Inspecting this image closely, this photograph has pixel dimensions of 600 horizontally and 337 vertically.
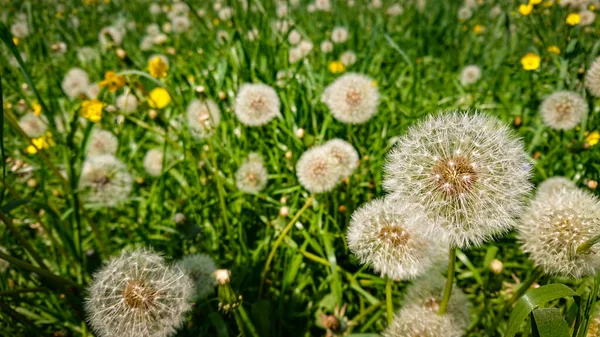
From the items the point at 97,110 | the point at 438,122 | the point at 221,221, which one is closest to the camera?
the point at 438,122

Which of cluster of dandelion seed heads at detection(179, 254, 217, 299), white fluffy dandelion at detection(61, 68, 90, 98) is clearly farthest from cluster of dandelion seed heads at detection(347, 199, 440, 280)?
white fluffy dandelion at detection(61, 68, 90, 98)

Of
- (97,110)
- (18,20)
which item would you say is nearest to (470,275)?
(97,110)

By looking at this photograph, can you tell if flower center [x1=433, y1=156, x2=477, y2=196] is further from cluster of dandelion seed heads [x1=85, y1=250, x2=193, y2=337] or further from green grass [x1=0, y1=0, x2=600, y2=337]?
cluster of dandelion seed heads [x1=85, y1=250, x2=193, y2=337]

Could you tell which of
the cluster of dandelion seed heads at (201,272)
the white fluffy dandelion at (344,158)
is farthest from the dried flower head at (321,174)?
the cluster of dandelion seed heads at (201,272)

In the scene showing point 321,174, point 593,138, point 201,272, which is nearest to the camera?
point 201,272

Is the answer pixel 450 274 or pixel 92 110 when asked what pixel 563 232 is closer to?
pixel 450 274

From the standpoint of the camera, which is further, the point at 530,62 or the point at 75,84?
the point at 75,84

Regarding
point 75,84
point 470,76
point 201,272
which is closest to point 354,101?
point 201,272

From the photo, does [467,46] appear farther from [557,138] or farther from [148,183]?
[148,183]
